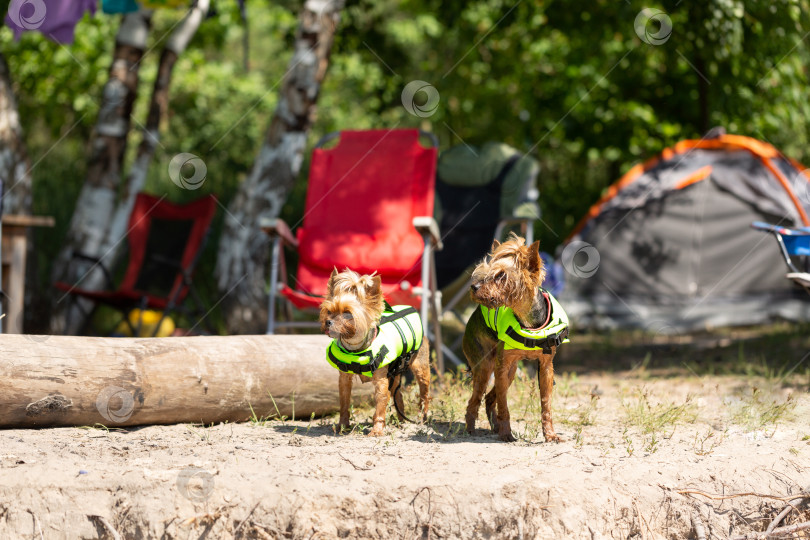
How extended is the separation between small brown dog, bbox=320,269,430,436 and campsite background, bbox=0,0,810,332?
318 cm

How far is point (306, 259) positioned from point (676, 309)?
4.41 metres

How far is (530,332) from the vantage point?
3.17 meters

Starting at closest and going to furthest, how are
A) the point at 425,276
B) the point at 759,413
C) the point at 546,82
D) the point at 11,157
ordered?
the point at 759,413 < the point at 425,276 < the point at 11,157 < the point at 546,82

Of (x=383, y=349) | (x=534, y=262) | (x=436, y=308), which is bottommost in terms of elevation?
(x=383, y=349)

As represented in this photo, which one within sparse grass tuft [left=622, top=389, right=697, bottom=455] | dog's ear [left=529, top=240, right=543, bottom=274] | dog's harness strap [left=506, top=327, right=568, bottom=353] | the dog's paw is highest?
dog's ear [left=529, top=240, right=543, bottom=274]

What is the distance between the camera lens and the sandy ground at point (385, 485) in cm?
263

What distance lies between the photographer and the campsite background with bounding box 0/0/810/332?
277 inches

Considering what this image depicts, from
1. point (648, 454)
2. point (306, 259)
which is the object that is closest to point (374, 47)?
point (306, 259)

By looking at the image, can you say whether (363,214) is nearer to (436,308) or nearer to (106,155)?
(436,308)

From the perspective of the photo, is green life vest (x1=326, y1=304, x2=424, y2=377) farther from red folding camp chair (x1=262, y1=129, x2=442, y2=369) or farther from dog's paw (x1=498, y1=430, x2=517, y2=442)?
red folding camp chair (x1=262, y1=129, x2=442, y2=369)

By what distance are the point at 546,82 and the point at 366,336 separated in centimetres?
762

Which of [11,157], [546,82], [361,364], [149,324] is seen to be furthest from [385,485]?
[546,82]

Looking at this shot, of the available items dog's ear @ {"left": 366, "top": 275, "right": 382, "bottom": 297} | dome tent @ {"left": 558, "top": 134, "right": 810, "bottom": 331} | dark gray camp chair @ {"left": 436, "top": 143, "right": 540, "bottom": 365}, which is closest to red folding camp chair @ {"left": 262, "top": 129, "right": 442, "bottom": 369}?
dark gray camp chair @ {"left": 436, "top": 143, "right": 540, "bottom": 365}

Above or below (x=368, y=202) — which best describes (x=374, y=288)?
below
